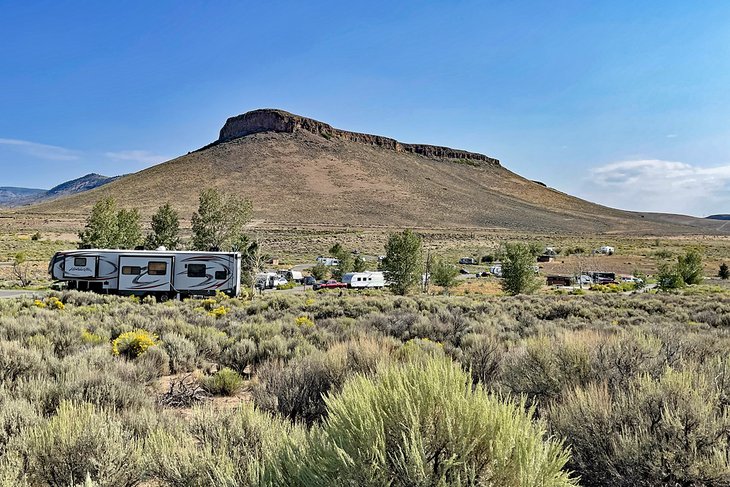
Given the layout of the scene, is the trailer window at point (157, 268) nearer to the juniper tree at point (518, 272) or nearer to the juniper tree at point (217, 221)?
the juniper tree at point (217, 221)

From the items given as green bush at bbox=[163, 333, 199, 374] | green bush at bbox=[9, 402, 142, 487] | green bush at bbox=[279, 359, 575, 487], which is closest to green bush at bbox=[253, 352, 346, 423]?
green bush at bbox=[9, 402, 142, 487]

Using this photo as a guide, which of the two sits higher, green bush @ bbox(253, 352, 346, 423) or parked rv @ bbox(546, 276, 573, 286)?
green bush @ bbox(253, 352, 346, 423)

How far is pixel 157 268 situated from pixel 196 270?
1945 millimetres

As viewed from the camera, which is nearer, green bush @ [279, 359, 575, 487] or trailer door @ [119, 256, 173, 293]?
green bush @ [279, 359, 575, 487]

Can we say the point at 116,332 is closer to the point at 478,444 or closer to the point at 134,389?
the point at 134,389

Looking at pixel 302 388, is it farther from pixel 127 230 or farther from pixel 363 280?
pixel 127 230

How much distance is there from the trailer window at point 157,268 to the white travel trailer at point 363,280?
17.8 metres

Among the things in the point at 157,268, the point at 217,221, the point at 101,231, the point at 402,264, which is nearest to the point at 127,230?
the point at 101,231

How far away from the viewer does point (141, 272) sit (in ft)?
79.3

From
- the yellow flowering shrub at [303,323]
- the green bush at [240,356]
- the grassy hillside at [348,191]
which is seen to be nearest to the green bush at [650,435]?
the green bush at [240,356]

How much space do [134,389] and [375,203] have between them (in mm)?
110864

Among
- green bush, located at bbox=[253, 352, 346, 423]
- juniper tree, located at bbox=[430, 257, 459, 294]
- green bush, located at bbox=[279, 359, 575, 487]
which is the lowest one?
juniper tree, located at bbox=[430, 257, 459, 294]

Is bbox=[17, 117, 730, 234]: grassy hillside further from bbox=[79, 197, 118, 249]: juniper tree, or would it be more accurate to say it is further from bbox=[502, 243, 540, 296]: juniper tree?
bbox=[502, 243, 540, 296]: juniper tree

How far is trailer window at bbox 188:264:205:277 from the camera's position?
24875mm
